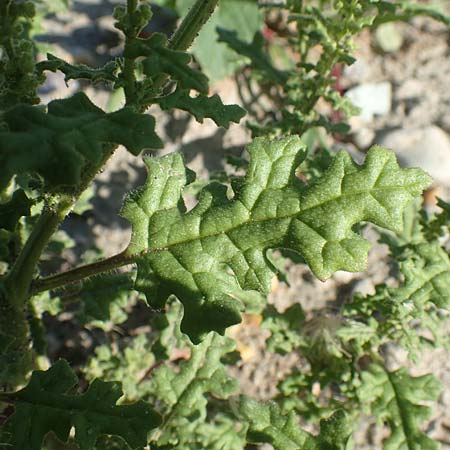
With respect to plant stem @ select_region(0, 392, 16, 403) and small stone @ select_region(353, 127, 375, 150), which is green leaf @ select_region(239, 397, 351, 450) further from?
small stone @ select_region(353, 127, 375, 150)

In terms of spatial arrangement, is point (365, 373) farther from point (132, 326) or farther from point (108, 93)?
point (108, 93)

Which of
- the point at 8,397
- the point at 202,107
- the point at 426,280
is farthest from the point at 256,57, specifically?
the point at 8,397

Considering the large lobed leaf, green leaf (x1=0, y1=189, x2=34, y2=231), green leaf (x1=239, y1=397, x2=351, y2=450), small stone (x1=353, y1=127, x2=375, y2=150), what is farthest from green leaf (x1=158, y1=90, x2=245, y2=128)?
small stone (x1=353, y1=127, x2=375, y2=150)

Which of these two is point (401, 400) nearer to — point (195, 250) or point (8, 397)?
point (195, 250)

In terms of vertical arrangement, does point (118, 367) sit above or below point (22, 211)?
below

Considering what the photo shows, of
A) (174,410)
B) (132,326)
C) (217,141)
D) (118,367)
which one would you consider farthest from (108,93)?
(174,410)

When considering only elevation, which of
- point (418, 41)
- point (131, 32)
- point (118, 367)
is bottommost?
point (118, 367)

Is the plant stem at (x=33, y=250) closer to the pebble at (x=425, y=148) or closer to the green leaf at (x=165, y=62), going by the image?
the green leaf at (x=165, y=62)
